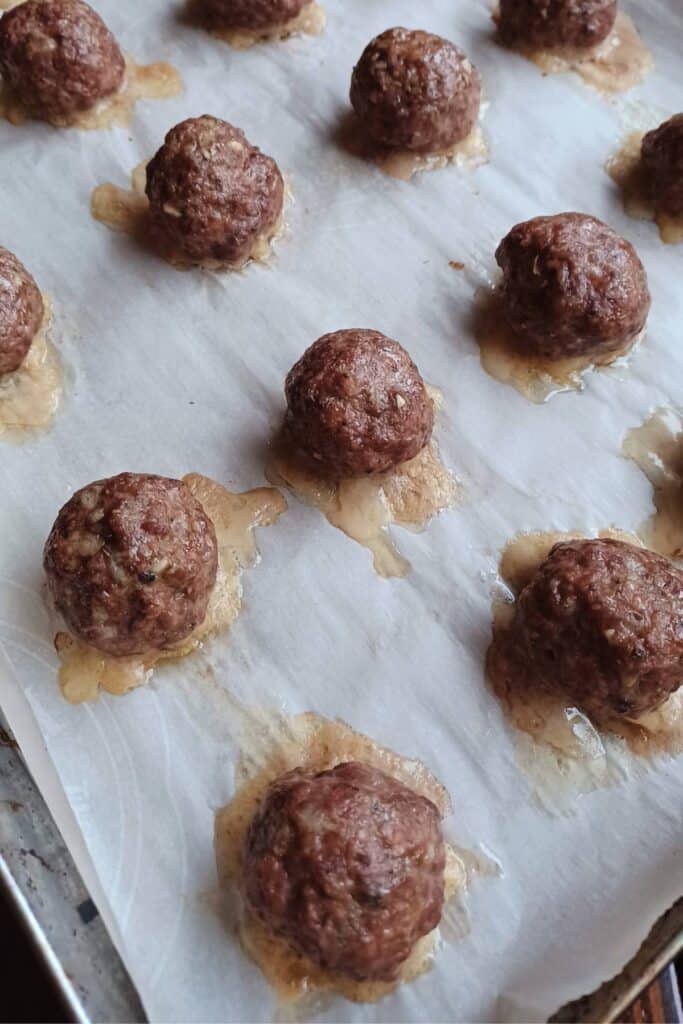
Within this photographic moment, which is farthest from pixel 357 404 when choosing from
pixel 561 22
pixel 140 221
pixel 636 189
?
pixel 561 22

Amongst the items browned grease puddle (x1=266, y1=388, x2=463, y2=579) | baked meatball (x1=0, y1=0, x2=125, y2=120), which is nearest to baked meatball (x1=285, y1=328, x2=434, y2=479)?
browned grease puddle (x1=266, y1=388, x2=463, y2=579)

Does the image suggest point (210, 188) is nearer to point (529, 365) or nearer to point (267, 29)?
point (267, 29)

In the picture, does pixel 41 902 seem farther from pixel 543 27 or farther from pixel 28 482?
pixel 543 27

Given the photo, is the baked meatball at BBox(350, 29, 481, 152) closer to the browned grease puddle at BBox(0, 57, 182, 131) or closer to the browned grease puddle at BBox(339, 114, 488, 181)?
the browned grease puddle at BBox(339, 114, 488, 181)

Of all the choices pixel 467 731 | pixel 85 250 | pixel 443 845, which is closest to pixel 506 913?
pixel 443 845

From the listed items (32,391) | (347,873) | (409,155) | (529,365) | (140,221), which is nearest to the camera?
(347,873)

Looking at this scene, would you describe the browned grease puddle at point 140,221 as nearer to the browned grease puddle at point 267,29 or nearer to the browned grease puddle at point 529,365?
the browned grease puddle at point 267,29

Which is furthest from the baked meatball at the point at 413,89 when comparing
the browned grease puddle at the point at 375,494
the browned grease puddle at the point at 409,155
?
the browned grease puddle at the point at 375,494
